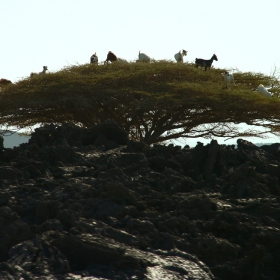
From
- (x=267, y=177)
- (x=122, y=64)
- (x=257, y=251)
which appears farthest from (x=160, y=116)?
(x=257, y=251)

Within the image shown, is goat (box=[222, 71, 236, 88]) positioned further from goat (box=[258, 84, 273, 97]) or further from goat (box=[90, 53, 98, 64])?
goat (box=[90, 53, 98, 64])

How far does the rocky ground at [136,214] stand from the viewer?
5.27 m

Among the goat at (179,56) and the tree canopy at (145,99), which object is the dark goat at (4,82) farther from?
the goat at (179,56)

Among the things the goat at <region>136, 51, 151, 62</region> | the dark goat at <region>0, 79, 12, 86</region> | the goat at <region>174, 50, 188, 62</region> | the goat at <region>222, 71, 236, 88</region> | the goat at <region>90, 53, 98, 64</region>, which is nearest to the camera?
the goat at <region>222, 71, 236, 88</region>

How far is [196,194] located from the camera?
669 centimetres

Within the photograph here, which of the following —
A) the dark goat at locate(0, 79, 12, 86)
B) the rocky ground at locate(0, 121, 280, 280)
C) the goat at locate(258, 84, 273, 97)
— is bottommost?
the rocky ground at locate(0, 121, 280, 280)

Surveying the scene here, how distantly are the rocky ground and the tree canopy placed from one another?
15.6 meters

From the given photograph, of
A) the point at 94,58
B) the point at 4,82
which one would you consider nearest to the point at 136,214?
the point at 94,58

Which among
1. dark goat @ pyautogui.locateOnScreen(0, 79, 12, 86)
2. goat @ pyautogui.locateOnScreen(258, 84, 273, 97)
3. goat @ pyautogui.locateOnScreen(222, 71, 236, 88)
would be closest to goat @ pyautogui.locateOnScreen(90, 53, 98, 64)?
dark goat @ pyautogui.locateOnScreen(0, 79, 12, 86)

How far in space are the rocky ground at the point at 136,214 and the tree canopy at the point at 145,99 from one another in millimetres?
15625

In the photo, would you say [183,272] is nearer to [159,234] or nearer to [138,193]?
[159,234]

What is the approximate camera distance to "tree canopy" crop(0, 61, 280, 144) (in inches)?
944

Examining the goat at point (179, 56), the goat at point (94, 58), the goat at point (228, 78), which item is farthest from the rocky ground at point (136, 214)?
the goat at point (179, 56)

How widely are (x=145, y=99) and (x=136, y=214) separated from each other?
18027 mm
